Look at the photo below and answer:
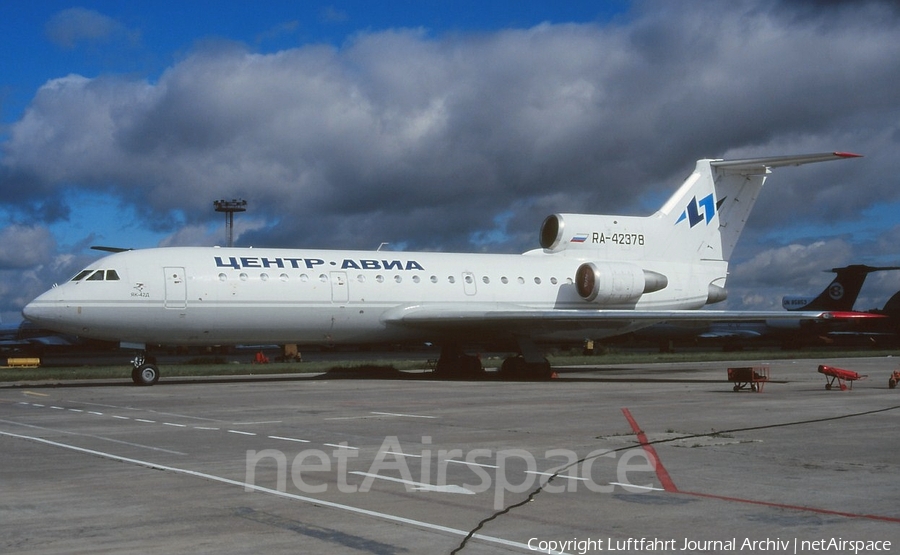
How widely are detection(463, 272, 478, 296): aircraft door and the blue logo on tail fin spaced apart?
827 cm

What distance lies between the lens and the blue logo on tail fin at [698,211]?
33656 millimetres

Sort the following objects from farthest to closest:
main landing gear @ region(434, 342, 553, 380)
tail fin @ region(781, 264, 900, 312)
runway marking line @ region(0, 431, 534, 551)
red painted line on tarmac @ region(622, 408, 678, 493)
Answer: tail fin @ region(781, 264, 900, 312) < main landing gear @ region(434, 342, 553, 380) < red painted line on tarmac @ region(622, 408, 678, 493) < runway marking line @ region(0, 431, 534, 551)

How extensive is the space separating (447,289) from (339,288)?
383 centimetres

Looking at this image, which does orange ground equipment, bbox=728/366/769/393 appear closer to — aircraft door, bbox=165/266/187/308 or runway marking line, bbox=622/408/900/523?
runway marking line, bbox=622/408/900/523

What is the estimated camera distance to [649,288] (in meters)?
32.1

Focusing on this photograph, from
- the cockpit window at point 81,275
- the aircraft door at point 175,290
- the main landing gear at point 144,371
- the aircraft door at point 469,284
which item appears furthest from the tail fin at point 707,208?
the cockpit window at point 81,275

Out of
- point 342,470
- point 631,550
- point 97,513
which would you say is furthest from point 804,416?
Result: point 97,513

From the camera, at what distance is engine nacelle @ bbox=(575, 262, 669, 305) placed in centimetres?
3095

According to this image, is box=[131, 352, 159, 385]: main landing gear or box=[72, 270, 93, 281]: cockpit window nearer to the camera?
box=[72, 270, 93, 281]: cockpit window

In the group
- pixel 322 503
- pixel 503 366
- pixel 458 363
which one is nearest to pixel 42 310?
pixel 458 363

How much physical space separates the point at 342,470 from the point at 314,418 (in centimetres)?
620

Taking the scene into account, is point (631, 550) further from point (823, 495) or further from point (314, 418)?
point (314, 418)

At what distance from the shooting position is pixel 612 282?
31062mm

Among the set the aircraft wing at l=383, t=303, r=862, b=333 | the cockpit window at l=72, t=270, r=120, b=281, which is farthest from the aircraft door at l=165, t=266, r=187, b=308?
the aircraft wing at l=383, t=303, r=862, b=333
